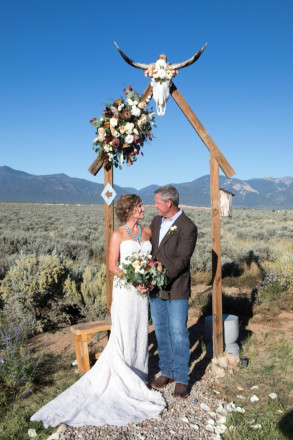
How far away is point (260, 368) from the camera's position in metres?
5.03

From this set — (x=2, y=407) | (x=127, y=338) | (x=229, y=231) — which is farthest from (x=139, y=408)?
(x=229, y=231)

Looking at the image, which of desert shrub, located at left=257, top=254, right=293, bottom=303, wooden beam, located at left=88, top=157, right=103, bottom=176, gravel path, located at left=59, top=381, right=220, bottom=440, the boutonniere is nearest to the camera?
gravel path, located at left=59, top=381, right=220, bottom=440

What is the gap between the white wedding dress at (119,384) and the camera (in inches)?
149

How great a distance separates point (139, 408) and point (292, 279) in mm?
5108

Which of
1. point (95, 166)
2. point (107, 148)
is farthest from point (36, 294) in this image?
point (107, 148)

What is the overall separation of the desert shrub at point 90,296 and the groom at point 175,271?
2.55 meters

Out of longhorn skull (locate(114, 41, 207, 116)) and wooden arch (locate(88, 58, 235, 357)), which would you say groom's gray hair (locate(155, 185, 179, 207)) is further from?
longhorn skull (locate(114, 41, 207, 116))

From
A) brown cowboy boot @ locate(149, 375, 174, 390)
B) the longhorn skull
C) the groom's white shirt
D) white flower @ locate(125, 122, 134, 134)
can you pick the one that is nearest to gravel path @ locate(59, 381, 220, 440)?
brown cowboy boot @ locate(149, 375, 174, 390)

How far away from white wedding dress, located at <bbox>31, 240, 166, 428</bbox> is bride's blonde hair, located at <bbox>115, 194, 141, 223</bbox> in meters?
0.30

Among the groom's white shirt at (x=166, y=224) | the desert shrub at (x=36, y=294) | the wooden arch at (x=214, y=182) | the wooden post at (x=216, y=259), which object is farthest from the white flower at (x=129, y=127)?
the desert shrub at (x=36, y=294)

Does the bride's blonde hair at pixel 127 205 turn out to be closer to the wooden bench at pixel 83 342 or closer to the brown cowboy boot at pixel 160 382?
the wooden bench at pixel 83 342

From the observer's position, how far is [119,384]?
4180 millimetres

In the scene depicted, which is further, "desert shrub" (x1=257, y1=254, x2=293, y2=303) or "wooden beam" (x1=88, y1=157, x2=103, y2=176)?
"desert shrub" (x1=257, y1=254, x2=293, y2=303)

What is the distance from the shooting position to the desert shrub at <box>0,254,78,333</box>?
654 cm
